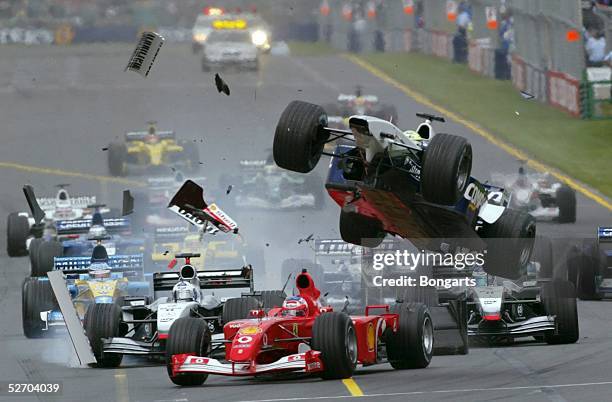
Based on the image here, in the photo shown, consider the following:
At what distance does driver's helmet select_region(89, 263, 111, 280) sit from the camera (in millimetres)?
26891

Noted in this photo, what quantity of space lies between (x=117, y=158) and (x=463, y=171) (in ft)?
76.2

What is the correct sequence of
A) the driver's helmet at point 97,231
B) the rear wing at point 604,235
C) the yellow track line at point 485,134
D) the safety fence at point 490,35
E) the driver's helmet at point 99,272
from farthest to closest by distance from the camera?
the safety fence at point 490,35, the yellow track line at point 485,134, the driver's helmet at point 97,231, the rear wing at point 604,235, the driver's helmet at point 99,272

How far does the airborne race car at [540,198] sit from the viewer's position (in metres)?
36.5

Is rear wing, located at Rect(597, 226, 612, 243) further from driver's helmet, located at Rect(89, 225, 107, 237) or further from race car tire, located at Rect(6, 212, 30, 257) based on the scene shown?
race car tire, located at Rect(6, 212, 30, 257)

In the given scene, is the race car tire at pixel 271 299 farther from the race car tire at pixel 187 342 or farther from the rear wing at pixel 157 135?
the rear wing at pixel 157 135

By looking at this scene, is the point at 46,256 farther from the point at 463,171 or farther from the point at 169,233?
the point at 463,171

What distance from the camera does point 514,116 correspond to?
4825 centimetres

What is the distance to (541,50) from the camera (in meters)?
48.5

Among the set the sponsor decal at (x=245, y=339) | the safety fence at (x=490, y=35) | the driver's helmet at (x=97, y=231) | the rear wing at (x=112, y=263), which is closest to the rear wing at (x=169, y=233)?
the driver's helmet at (x=97, y=231)

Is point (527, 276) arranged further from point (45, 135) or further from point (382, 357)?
point (45, 135)

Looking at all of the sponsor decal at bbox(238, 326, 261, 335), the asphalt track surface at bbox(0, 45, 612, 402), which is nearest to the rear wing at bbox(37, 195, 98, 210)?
the asphalt track surface at bbox(0, 45, 612, 402)

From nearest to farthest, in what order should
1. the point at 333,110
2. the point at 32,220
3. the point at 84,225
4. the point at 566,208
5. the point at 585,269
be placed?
1. the point at 585,269
2. the point at 84,225
3. the point at 32,220
4. the point at 566,208
5. the point at 333,110

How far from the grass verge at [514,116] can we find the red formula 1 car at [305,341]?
61.8 ft

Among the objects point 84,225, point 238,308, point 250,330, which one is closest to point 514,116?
point 84,225
